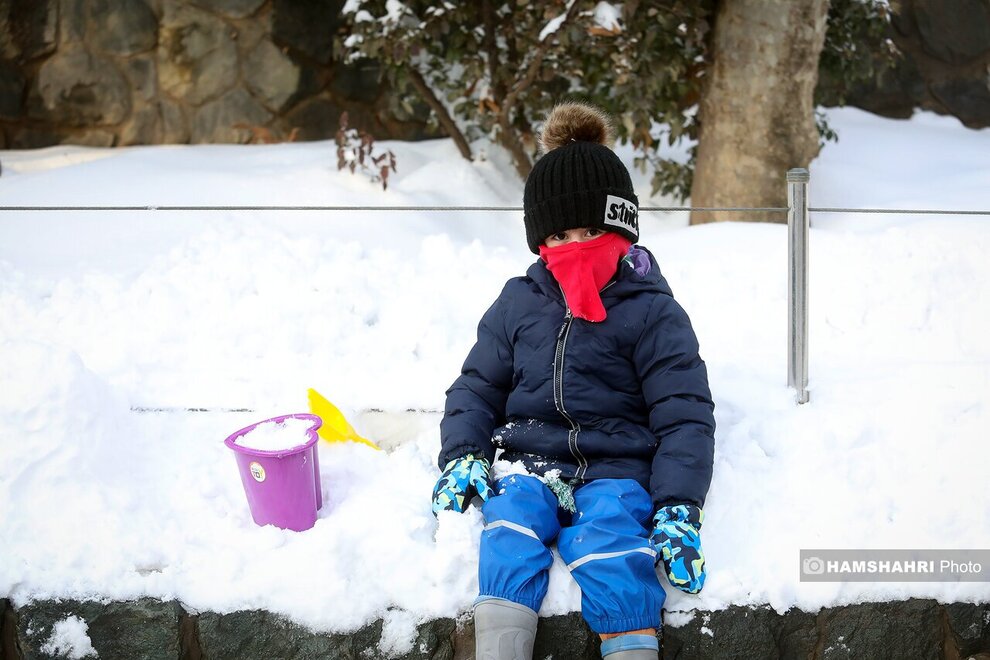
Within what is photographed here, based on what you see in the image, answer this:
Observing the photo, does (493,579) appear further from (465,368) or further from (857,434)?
(857,434)

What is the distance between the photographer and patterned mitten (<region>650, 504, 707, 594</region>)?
6.75 feet

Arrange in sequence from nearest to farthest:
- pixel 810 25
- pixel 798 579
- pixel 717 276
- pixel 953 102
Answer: pixel 798 579 → pixel 717 276 → pixel 810 25 → pixel 953 102

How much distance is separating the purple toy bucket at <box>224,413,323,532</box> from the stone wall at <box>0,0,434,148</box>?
158 inches

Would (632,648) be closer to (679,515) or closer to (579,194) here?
(679,515)

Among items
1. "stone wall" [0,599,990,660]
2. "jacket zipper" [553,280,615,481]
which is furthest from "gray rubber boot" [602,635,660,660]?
"jacket zipper" [553,280,615,481]

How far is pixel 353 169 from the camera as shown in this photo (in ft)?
16.7

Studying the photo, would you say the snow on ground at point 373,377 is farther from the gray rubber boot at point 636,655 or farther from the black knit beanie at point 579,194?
the black knit beanie at point 579,194

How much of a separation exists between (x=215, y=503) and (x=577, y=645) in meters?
1.03

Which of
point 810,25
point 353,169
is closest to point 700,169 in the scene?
point 810,25

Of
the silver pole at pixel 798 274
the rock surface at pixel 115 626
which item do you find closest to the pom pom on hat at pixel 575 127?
the silver pole at pixel 798 274

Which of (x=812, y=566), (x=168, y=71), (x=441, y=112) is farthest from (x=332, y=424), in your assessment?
(x=168, y=71)

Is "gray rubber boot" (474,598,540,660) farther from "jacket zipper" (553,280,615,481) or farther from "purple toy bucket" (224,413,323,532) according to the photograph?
"purple toy bucket" (224,413,323,532)

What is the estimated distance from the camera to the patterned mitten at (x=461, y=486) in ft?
7.34

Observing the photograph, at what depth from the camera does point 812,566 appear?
2215 mm
